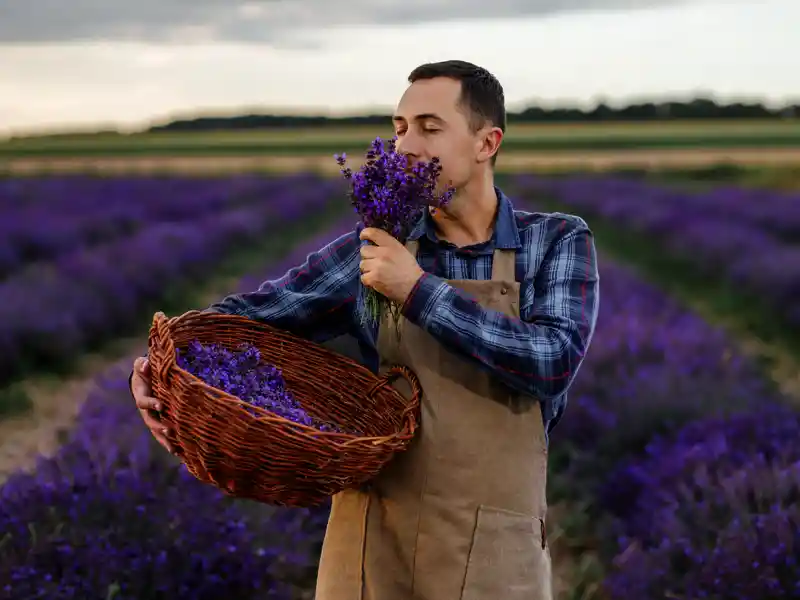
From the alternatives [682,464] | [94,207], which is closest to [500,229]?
[682,464]

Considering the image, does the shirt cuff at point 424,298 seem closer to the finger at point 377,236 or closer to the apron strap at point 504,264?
the finger at point 377,236

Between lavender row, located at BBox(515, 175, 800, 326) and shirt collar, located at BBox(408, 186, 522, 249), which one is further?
lavender row, located at BBox(515, 175, 800, 326)

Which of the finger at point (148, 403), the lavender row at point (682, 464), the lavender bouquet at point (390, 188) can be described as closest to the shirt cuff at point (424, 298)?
the lavender bouquet at point (390, 188)

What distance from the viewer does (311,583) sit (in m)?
3.28

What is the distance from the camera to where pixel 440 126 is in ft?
5.37

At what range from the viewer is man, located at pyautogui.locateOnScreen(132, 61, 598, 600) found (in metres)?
1.64

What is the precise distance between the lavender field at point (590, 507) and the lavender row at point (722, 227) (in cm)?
328

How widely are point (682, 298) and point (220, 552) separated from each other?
6847 mm

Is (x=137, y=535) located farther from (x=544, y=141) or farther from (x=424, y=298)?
(x=544, y=141)

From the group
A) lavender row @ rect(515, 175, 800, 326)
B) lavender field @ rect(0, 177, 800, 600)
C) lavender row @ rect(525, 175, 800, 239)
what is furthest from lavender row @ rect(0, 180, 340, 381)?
lavender row @ rect(525, 175, 800, 239)

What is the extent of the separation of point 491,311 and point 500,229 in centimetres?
25

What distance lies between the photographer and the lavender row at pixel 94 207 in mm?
10312

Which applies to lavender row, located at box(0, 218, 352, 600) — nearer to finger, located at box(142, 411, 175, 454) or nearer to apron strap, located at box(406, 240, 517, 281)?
finger, located at box(142, 411, 175, 454)

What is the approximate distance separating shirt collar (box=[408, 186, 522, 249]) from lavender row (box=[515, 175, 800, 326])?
19.8 feet
